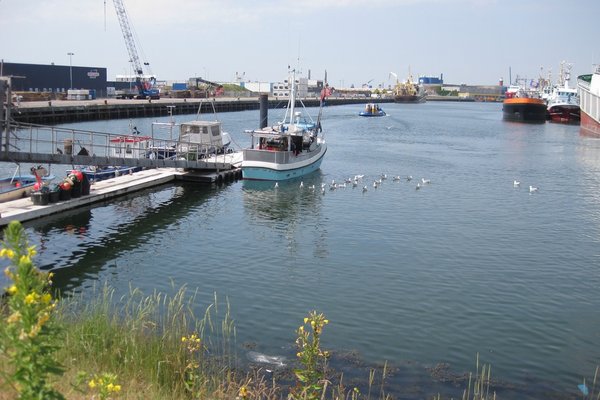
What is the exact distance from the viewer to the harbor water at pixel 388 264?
15.8 metres

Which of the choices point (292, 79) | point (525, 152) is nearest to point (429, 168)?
point (292, 79)

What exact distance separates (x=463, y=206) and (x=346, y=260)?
14.5 metres

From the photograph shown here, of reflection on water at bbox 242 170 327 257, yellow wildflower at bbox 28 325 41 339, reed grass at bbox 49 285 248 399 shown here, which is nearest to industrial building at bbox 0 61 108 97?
reflection on water at bbox 242 170 327 257

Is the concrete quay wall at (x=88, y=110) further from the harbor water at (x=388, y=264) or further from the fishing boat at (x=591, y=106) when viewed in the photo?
the fishing boat at (x=591, y=106)

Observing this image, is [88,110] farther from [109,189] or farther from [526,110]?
[526,110]

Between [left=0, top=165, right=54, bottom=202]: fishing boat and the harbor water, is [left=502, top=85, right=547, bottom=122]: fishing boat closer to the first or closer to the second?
the harbor water

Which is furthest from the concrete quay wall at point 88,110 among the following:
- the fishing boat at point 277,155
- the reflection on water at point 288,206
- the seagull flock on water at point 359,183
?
the seagull flock on water at point 359,183

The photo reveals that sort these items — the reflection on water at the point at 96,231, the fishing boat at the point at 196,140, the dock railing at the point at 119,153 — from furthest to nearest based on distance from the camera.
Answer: the fishing boat at the point at 196,140 < the dock railing at the point at 119,153 < the reflection on water at the point at 96,231

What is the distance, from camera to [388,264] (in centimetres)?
2353

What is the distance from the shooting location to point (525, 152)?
221 ft

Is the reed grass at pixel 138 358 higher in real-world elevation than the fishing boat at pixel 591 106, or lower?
lower

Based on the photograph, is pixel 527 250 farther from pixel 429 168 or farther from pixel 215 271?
pixel 429 168

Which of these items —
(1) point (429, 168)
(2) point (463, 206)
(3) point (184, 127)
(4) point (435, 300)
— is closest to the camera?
(4) point (435, 300)

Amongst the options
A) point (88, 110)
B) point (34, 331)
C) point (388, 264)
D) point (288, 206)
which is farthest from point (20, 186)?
point (88, 110)
